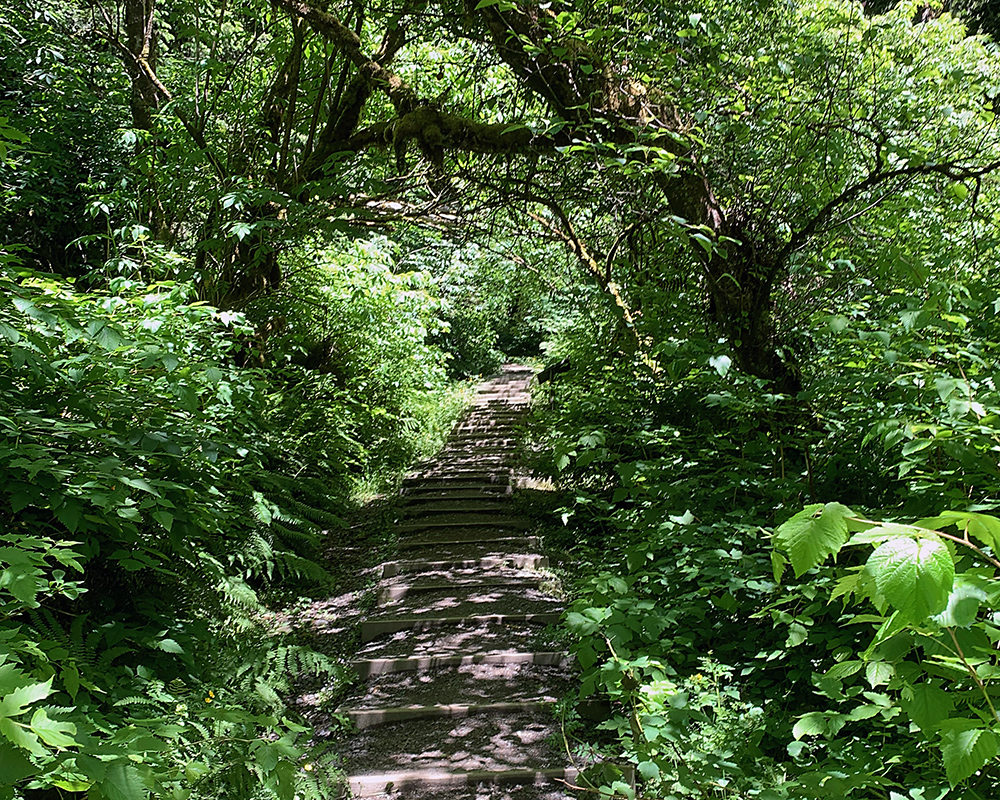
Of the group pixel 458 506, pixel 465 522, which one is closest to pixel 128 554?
pixel 465 522

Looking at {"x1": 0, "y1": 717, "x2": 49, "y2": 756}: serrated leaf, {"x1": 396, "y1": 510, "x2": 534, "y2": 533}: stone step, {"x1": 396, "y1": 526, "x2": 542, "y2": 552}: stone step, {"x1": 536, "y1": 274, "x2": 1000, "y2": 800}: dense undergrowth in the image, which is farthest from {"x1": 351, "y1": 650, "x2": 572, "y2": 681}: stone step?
{"x1": 0, "y1": 717, "x2": 49, "y2": 756}: serrated leaf

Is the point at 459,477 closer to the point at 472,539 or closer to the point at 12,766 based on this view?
the point at 472,539

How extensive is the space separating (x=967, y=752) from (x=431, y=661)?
3340 mm

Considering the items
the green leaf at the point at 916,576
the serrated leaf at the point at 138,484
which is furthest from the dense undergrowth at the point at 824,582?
the serrated leaf at the point at 138,484

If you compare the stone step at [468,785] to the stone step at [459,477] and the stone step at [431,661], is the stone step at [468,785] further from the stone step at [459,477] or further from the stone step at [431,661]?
the stone step at [459,477]

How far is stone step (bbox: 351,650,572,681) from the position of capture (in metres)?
3.95

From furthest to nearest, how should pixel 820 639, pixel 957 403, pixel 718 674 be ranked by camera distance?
pixel 718 674
pixel 820 639
pixel 957 403

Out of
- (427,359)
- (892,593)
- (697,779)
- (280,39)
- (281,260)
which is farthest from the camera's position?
(427,359)

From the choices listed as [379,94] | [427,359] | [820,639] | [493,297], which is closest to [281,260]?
[379,94]

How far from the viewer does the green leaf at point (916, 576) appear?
0.85 metres

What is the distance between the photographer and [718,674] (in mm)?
2691

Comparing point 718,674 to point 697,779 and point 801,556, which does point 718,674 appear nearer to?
point 697,779

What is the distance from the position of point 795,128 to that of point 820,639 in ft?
8.06

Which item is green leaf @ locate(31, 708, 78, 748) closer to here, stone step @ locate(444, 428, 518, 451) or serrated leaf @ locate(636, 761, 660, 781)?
serrated leaf @ locate(636, 761, 660, 781)
